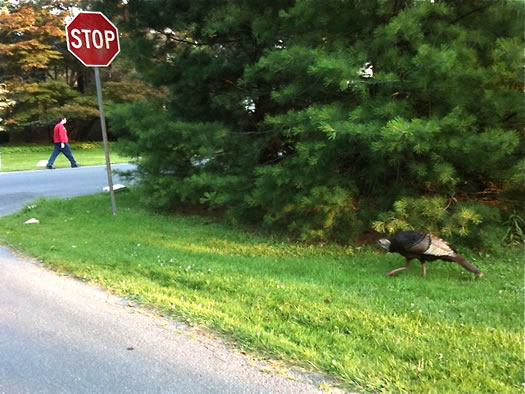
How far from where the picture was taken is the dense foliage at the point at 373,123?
5.43 meters

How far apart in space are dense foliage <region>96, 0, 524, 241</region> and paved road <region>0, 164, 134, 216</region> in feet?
17.0

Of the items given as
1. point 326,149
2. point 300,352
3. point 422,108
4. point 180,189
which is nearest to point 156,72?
point 180,189

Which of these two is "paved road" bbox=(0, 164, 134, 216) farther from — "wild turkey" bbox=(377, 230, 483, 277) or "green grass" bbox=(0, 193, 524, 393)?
"wild turkey" bbox=(377, 230, 483, 277)

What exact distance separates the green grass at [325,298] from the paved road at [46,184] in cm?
415

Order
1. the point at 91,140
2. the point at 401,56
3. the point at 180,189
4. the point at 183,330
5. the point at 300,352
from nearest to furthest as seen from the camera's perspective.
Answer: the point at 300,352 → the point at 183,330 → the point at 401,56 → the point at 180,189 → the point at 91,140

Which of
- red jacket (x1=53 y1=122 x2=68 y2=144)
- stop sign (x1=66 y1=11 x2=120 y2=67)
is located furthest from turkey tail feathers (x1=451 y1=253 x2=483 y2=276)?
red jacket (x1=53 y1=122 x2=68 y2=144)

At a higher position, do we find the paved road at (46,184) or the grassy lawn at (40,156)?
the grassy lawn at (40,156)

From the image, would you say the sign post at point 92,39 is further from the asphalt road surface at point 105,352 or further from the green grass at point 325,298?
the asphalt road surface at point 105,352

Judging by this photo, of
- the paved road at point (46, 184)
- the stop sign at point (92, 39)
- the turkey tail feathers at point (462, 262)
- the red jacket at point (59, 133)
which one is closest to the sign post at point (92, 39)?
the stop sign at point (92, 39)

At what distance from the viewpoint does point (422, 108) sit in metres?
5.96

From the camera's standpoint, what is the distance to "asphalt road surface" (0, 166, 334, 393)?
308 centimetres

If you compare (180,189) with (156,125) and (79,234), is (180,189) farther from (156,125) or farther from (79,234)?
(79,234)

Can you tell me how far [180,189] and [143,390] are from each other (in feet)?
Result: 17.3

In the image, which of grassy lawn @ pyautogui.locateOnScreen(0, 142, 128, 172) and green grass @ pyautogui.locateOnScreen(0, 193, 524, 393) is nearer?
green grass @ pyautogui.locateOnScreen(0, 193, 524, 393)
